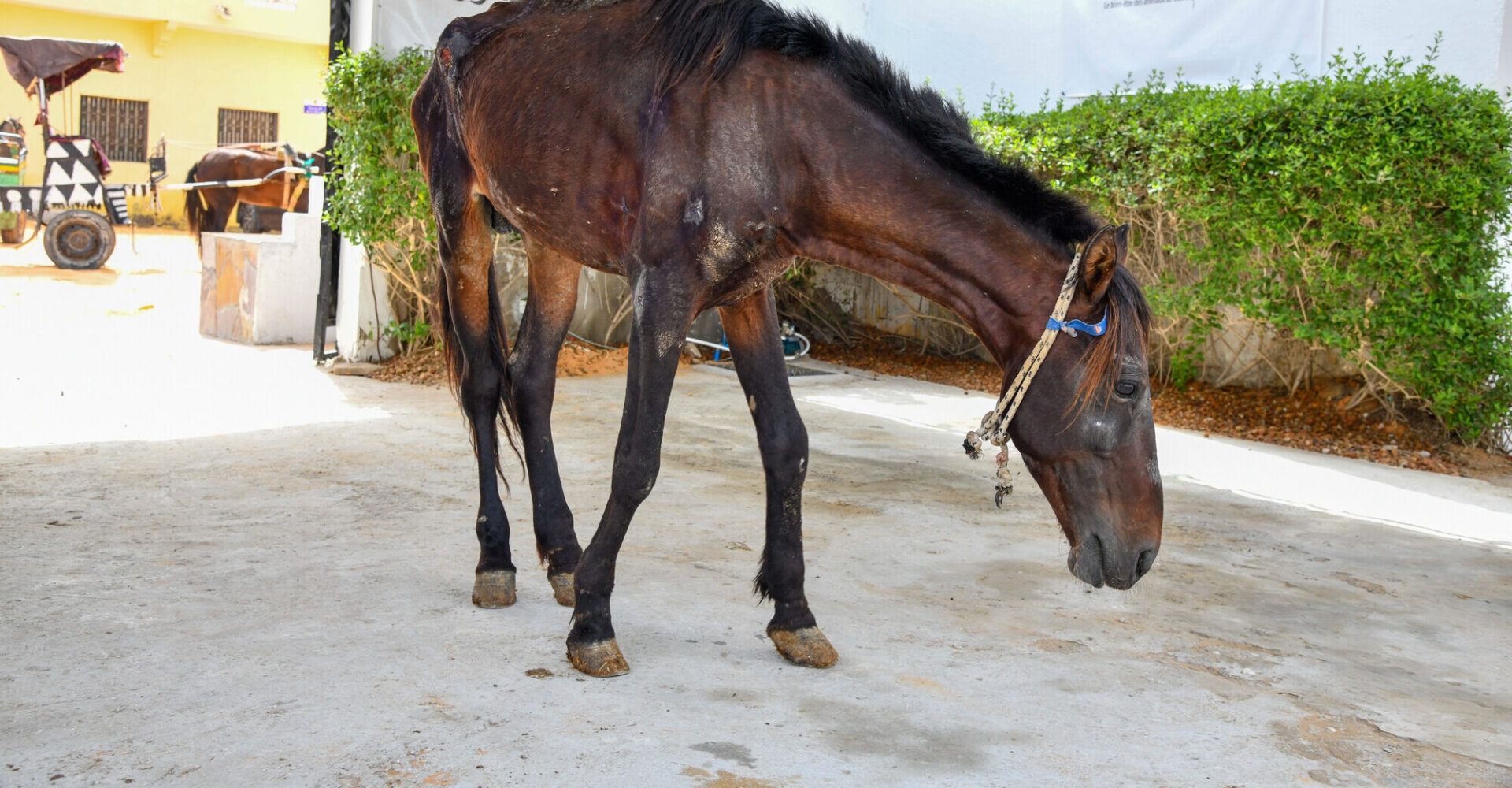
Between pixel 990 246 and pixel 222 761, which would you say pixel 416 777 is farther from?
pixel 990 246

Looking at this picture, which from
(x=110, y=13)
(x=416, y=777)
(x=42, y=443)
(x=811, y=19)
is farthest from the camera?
(x=110, y=13)

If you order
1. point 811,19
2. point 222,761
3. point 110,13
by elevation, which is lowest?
point 222,761

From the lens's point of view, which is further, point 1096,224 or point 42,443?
point 42,443

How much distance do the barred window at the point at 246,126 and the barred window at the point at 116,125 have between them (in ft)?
4.80

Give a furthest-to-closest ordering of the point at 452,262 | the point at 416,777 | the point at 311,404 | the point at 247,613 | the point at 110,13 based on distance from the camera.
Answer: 1. the point at 110,13
2. the point at 311,404
3. the point at 452,262
4. the point at 247,613
5. the point at 416,777

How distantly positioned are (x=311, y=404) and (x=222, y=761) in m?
4.70

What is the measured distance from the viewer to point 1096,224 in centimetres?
268

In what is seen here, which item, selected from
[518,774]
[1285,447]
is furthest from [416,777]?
[1285,447]

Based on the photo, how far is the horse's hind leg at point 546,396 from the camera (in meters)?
3.62

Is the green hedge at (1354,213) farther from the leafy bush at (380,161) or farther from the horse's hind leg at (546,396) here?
the horse's hind leg at (546,396)

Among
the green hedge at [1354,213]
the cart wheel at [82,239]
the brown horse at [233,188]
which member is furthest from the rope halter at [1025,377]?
the brown horse at [233,188]

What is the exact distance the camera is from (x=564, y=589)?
11.7ft

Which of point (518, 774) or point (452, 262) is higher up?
point (452, 262)

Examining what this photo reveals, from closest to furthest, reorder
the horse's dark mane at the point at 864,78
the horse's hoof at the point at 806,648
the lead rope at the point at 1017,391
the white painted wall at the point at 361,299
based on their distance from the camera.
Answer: the lead rope at the point at 1017,391, the horse's dark mane at the point at 864,78, the horse's hoof at the point at 806,648, the white painted wall at the point at 361,299
